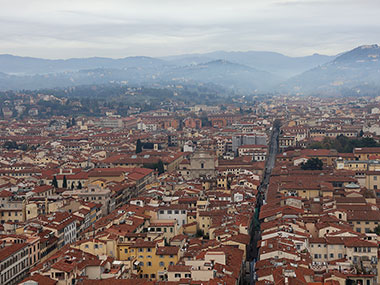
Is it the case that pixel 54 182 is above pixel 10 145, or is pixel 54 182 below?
above

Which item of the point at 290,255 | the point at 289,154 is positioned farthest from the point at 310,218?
the point at 289,154

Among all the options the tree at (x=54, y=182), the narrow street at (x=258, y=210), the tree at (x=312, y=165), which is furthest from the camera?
the tree at (x=312, y=165)

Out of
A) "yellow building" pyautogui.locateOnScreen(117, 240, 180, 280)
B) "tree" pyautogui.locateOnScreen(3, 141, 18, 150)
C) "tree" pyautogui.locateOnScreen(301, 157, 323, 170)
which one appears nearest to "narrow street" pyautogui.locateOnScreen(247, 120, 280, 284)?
"tree" pyautogui.locateOnScreen(301, 157, 323, 170)

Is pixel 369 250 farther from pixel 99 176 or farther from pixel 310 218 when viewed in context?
pixel 99 176

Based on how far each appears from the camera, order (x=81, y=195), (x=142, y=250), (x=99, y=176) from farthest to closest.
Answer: (x=99, y=176)
(x=81, y=195)
(x=142, y=250)

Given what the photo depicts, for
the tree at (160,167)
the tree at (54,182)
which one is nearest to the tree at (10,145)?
the tree at (160,167)

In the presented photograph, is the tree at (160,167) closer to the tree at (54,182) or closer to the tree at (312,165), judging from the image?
the tree at (54,182)

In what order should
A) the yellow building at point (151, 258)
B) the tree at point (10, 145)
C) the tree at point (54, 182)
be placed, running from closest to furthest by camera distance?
the yellow building at point (151, 258) → the tree at point (54, 182) → the tree at point (10, 145)

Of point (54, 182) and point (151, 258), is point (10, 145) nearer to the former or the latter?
point (54, 182)

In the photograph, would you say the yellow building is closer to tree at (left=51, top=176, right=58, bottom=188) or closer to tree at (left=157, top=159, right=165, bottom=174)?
tree at (left=51, top=176, right=58, bottom=188)

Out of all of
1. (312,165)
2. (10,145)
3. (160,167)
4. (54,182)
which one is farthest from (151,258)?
(10,145)

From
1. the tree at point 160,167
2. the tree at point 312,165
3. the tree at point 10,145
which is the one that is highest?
the tree at point 312,165
